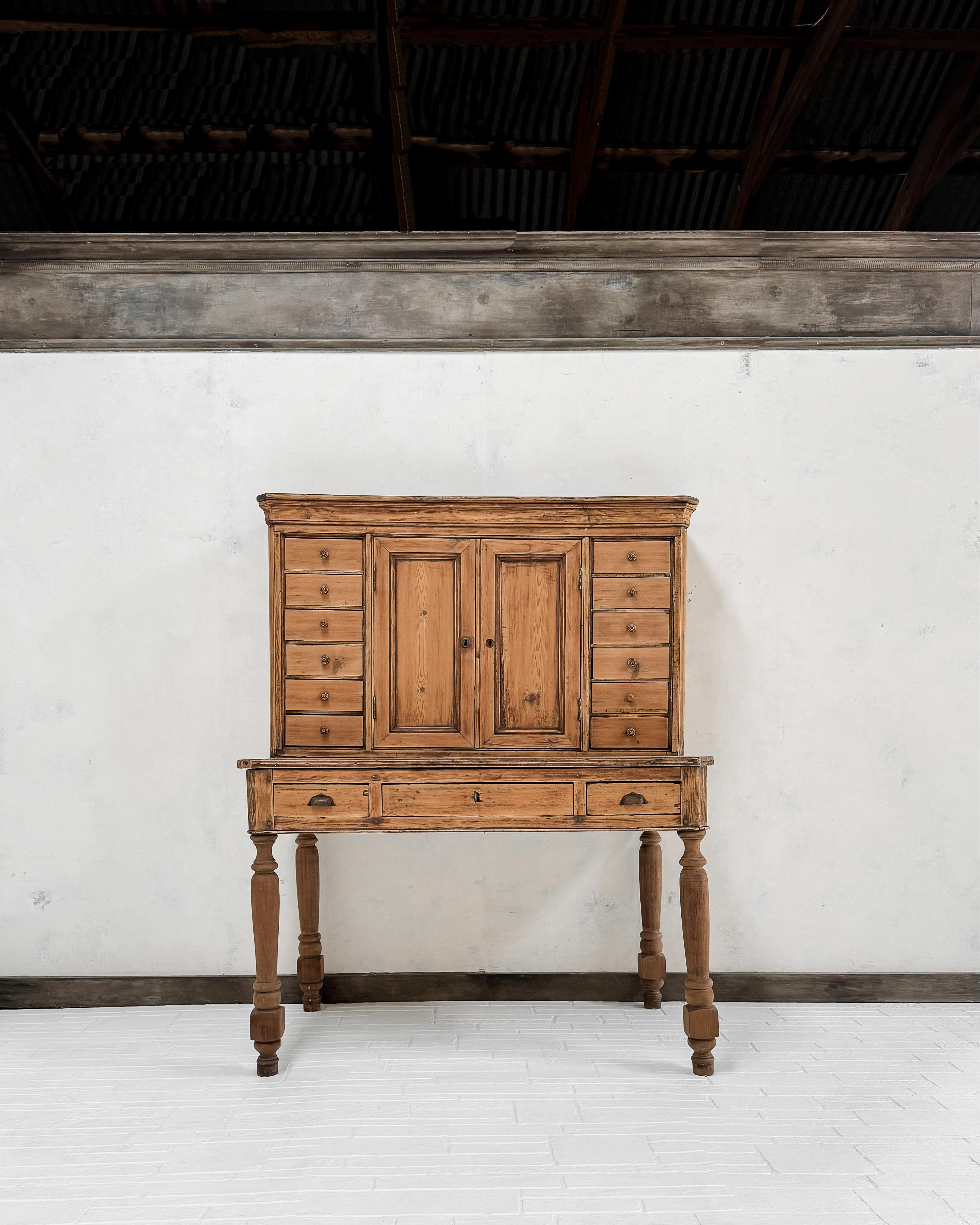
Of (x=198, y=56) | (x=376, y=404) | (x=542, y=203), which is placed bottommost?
(x=376, y=404)

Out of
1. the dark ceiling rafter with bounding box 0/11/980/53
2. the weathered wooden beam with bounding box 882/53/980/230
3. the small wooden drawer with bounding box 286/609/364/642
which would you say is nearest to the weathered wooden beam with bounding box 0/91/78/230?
the dark ceiling rafter with bounding box 0/11/980/53

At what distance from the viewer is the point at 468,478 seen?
11.6 ft

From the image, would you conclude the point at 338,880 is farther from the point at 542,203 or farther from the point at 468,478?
the point at 542,203

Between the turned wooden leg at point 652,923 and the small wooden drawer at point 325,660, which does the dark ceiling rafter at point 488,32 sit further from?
the turned wooden leg at point 652,923

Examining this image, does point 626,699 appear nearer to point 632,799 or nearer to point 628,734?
point 628,734

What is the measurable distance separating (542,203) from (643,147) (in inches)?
17.7

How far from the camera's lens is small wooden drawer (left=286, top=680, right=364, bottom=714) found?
2986 millimetres

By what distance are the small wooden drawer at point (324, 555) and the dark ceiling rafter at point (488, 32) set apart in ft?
5.73

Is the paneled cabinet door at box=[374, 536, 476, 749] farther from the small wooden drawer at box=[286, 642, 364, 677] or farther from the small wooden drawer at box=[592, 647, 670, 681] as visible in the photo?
→ the small wooden drawer at box=[592, 647, 670, 681]

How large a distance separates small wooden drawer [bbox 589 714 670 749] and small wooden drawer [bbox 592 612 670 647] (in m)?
0.26

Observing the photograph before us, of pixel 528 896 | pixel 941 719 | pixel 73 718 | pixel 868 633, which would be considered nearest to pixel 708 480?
pixel 868 633

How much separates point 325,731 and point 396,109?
7.45ft

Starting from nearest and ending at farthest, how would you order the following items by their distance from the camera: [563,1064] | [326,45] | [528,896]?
1. [563,1064]
2. [326,45]
3. [528,896]

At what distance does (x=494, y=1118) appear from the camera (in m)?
2.51
